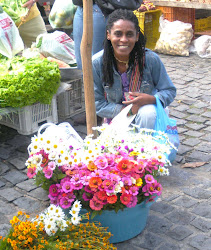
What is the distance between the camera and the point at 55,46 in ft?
16.0

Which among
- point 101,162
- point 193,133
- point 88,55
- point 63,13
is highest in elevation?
point 63,13

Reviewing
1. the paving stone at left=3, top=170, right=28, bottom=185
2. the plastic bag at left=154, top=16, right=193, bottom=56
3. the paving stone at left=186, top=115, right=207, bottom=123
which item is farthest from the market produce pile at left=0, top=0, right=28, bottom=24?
the plastic bag at left=154, top=16, right=193, bottom=56

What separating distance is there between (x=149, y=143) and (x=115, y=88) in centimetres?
92

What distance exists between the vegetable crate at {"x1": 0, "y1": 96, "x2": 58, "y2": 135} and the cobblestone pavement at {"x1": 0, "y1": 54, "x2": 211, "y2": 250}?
182 millimetres

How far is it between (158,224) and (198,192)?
572mm

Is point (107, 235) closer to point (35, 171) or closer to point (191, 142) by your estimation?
point (35, 171)

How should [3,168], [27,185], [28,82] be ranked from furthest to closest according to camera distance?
[28,82] → [3,168] → [27,185]

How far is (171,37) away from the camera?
762cm

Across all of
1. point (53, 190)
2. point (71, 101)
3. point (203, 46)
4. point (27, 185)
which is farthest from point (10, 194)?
point (203, 46)

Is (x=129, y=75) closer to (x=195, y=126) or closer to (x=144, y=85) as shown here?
(x=144, y=85)

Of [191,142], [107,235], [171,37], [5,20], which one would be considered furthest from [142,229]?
[171,37]

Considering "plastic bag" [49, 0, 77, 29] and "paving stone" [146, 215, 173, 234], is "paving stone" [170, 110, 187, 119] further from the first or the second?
"paving stone" [146, 215, 173, 234]

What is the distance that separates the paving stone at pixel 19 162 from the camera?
3.96 metres

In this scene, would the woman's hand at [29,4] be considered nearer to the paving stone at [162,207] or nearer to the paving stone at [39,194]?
the paving stone at [39,194]
